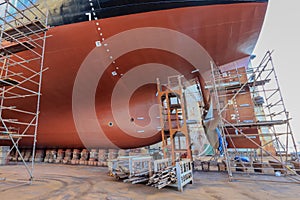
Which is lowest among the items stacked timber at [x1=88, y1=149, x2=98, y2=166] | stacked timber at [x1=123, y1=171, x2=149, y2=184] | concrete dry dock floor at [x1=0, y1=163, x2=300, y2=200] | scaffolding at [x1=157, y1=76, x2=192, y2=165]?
concrete dry dock floor at [x1=0, y1=163, x2=300, y2=200]

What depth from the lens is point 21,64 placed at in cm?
570

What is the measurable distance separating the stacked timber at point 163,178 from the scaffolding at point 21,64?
2.95 meters

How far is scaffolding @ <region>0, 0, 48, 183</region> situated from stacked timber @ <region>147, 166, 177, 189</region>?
2955mm

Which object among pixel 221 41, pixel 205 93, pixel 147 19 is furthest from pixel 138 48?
pixel 205 93

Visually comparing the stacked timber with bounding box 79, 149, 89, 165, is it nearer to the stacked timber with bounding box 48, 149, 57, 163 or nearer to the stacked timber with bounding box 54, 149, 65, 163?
the stacked timber with bounding box 54, 149, 65, 163

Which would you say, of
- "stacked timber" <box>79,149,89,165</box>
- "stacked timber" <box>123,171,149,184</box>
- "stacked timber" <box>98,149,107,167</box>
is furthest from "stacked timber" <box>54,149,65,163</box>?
"stacked timber" <box>123,171,149,184</box>

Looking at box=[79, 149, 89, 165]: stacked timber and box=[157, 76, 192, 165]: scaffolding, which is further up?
box=[157, 76, 192, 165]: scaffolding

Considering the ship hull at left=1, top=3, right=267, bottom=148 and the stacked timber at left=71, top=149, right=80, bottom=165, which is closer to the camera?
the ship hull at left=1, top=3, right=267, bottom=148

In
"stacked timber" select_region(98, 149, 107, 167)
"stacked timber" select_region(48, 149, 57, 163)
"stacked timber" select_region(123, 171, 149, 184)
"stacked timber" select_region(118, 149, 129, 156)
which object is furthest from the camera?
"stacked timber" select_region(48, 149, 57, 163)

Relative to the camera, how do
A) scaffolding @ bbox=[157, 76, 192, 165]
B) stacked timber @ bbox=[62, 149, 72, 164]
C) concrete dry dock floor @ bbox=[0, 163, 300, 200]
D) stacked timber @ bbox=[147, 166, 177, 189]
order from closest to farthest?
concrete dry dock floor @ bbox=[0, 163, 300, 200] < stacked timber @ bbox=[147, 166, 177, 189] < scaffolding @ bbox=[157, 76, 192, 165] < stacked timber @ bbox=[62, 149, 72, 164]

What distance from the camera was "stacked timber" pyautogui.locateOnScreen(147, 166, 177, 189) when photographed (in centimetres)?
374

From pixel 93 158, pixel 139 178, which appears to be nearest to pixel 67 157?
pixel 93 158

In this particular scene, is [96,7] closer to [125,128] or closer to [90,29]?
[90,29]

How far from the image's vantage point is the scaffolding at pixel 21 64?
14.2 ft
